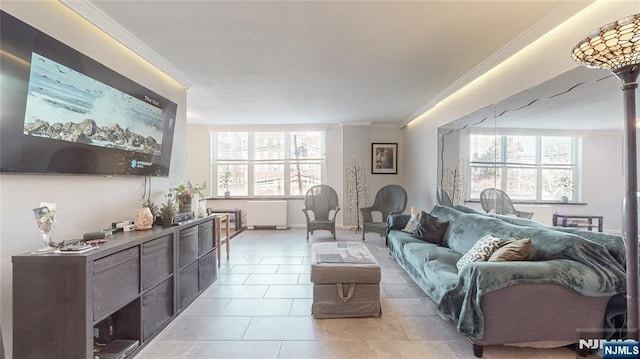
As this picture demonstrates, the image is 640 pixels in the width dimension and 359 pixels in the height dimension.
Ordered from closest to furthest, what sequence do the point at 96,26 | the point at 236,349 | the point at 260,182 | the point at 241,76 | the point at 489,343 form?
the point at 489,343
the point at 236,349
the point at 96,26
the point at 241,76
the point at 260,182

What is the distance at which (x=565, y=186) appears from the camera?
2.52 metres

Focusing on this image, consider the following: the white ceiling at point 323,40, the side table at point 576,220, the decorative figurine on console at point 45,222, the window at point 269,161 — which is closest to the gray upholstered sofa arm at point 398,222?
the white ceiling at point 323,40

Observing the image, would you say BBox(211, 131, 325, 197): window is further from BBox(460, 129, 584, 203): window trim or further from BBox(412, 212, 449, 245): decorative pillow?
BBox(460, 129, 584, 203): window trim

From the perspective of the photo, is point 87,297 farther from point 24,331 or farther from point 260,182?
point 260,182

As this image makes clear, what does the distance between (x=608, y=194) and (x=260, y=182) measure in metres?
6.40

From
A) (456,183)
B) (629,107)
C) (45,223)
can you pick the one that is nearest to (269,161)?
(456,183)

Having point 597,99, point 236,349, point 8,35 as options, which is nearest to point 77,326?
point 236,349

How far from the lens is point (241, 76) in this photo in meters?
3.58

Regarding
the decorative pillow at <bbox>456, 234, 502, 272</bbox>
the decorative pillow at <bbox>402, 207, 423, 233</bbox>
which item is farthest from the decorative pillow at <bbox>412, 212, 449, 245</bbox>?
the decorative pillow at <bbox>456, 234, 502, 272</bbox>

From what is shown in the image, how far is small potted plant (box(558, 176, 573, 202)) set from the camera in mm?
2482

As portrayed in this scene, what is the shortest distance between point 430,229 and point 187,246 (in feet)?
9.55

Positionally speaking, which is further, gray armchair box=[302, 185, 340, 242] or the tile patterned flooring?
gray armchair box=[302, 185, 340, 242]

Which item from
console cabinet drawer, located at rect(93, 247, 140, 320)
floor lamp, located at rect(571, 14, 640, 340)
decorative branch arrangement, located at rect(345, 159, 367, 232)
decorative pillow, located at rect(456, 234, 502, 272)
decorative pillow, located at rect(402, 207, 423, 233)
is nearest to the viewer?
floor lamp, located at rect(571, 14, 640, 340)

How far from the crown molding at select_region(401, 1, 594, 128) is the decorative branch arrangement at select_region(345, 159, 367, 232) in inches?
119
